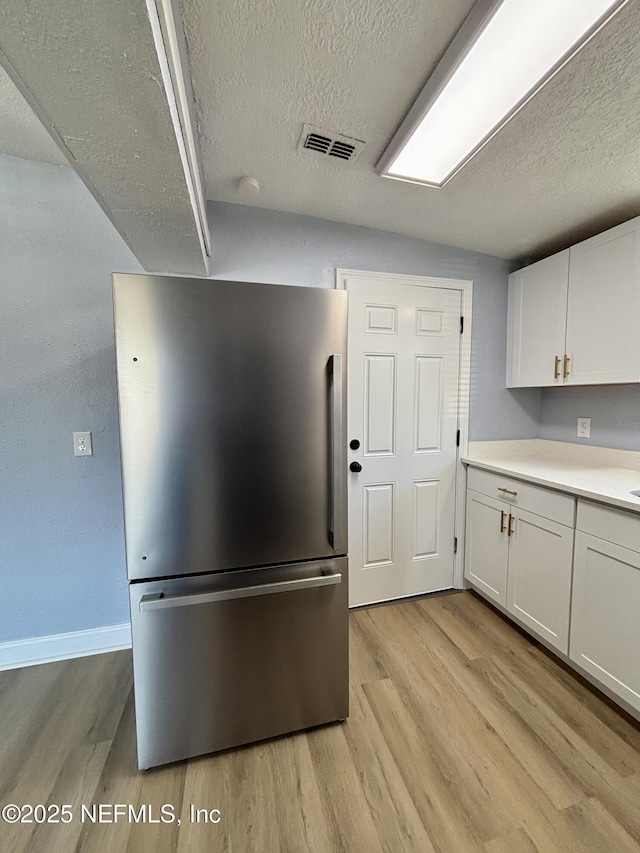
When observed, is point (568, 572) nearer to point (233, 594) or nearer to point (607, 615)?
point (607, 615)

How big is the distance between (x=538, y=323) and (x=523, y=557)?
1443 millimetres

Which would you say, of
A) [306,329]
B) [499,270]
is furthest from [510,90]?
[499,270]

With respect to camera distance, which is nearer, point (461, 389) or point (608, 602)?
point (608, 602)

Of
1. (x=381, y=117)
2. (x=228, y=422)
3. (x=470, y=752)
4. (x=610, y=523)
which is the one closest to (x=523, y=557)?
(x=610, y=523)

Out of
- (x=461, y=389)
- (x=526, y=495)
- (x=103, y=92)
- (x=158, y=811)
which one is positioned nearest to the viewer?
(x=103, y=92)

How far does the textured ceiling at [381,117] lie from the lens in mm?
917

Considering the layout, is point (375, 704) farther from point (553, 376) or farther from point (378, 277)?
point (378, 277)

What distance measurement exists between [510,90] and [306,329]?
38.0 inches

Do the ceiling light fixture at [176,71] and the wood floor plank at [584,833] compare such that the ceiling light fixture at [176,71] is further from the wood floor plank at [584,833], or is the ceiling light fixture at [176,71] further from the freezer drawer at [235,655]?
the wood floor plank at [584,833]

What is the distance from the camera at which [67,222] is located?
5.41ft

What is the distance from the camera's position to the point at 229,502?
1183 millimetres

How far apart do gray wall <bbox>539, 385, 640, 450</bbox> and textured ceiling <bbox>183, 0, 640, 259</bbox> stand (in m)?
0.97

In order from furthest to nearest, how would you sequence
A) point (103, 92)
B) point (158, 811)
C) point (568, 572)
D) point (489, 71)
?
1. point (568, 572)
2. point (158, 811)
3. point (489, 71)
4. point (103, 92)

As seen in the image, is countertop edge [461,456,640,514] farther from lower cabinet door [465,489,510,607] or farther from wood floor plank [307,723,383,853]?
wood floor plank [307,723,383,853]
